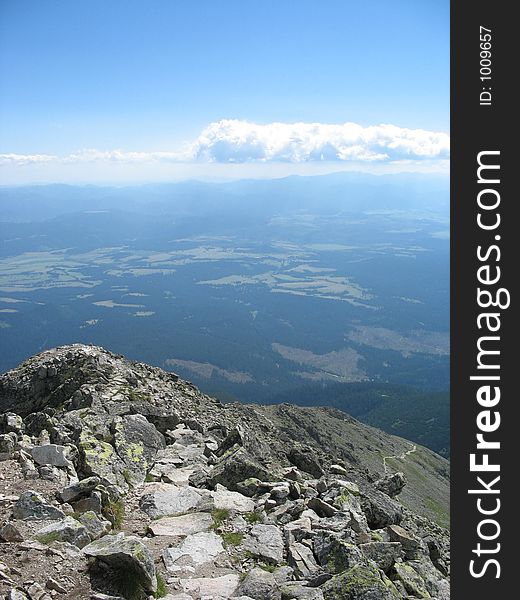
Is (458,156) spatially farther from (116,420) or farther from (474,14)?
(116,420)

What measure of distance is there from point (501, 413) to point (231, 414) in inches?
1164

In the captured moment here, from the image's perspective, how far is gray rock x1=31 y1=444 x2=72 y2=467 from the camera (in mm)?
19094

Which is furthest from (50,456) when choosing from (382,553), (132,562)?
(382,553)

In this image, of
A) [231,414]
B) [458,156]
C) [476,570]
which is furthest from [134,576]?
[231,414]

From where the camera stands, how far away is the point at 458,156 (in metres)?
12.5

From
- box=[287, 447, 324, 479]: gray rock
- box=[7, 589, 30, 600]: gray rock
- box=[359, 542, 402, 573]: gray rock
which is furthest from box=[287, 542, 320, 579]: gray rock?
box=[287, 447, 324, 479]: gray rock

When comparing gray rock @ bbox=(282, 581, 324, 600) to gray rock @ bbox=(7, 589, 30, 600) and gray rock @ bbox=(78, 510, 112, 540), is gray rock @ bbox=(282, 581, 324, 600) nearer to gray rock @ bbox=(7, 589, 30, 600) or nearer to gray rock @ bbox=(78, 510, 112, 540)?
gray rock @ bbox=(78, 510, 112, 540)

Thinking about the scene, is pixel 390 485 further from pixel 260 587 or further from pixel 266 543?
pixel 260 587

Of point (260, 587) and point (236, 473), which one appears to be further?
point (236, 473)

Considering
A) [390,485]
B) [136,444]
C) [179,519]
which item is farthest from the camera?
A: [390,485]

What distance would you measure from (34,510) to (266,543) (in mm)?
6846

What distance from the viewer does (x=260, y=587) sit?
13156 mm

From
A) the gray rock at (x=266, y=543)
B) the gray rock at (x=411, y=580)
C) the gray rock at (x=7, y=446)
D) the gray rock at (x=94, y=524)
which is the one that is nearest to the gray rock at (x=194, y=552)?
the gray rock at (x=266, y=543)

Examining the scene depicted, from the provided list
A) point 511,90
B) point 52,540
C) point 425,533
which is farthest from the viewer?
point 425,533
